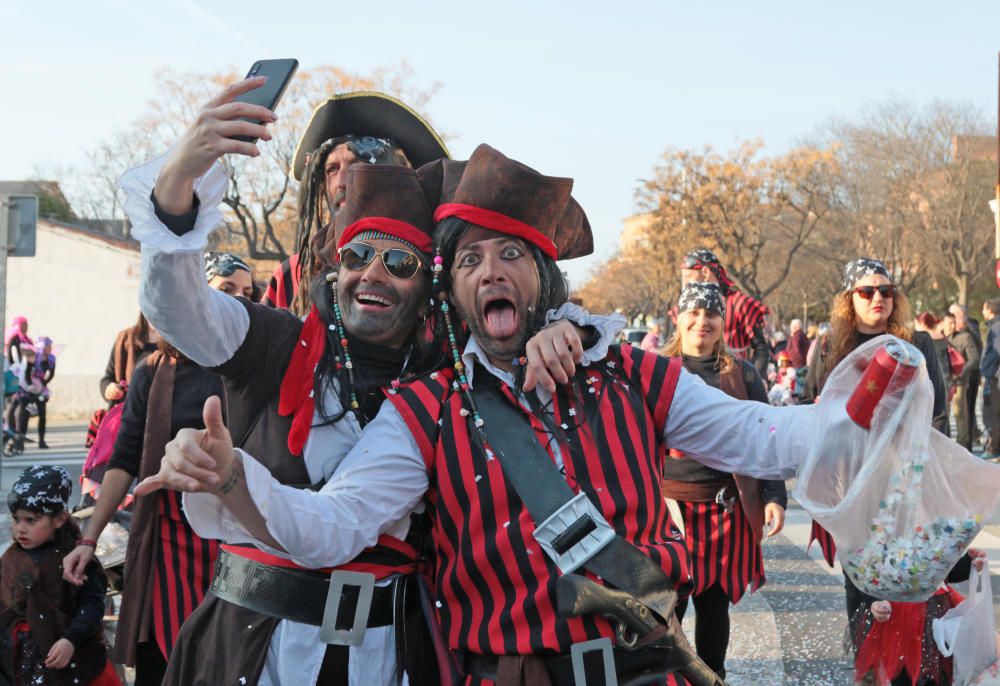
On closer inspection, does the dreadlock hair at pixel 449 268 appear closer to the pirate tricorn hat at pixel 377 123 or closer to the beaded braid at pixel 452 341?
the beaded braid at pixel 452 341

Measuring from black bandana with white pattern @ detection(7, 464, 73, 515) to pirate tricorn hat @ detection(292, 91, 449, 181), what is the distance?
1.81 metres

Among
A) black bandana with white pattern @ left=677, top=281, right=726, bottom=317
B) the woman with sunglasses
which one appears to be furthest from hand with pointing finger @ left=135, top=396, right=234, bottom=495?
the woman with sunglasses

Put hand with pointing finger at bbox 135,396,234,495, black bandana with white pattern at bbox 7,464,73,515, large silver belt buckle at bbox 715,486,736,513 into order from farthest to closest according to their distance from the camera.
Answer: large silver belt buckle at bbox 715,486,736,513, black bandana with white pattern at bbox 7,464,73,515, hand with pointing finger at bbox 135,396,234,495

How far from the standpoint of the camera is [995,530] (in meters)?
8.09

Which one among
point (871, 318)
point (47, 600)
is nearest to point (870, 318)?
point (871, 318)

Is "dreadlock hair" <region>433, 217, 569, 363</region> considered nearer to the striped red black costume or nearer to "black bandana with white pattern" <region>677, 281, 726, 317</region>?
the striped red black costume

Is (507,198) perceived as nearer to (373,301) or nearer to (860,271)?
(373,301)

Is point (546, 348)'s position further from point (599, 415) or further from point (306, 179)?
point (306, 179)

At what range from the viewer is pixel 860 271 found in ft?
17.5

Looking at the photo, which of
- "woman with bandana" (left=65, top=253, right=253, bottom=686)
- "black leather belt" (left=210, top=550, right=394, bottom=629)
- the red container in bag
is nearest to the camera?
the red container in bag

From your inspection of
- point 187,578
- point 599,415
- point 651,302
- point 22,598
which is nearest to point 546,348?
point 599,415

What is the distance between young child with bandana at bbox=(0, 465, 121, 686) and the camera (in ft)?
12.7

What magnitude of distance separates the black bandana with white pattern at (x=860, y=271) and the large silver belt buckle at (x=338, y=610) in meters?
3.69

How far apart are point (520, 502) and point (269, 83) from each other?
1031 millimetres
